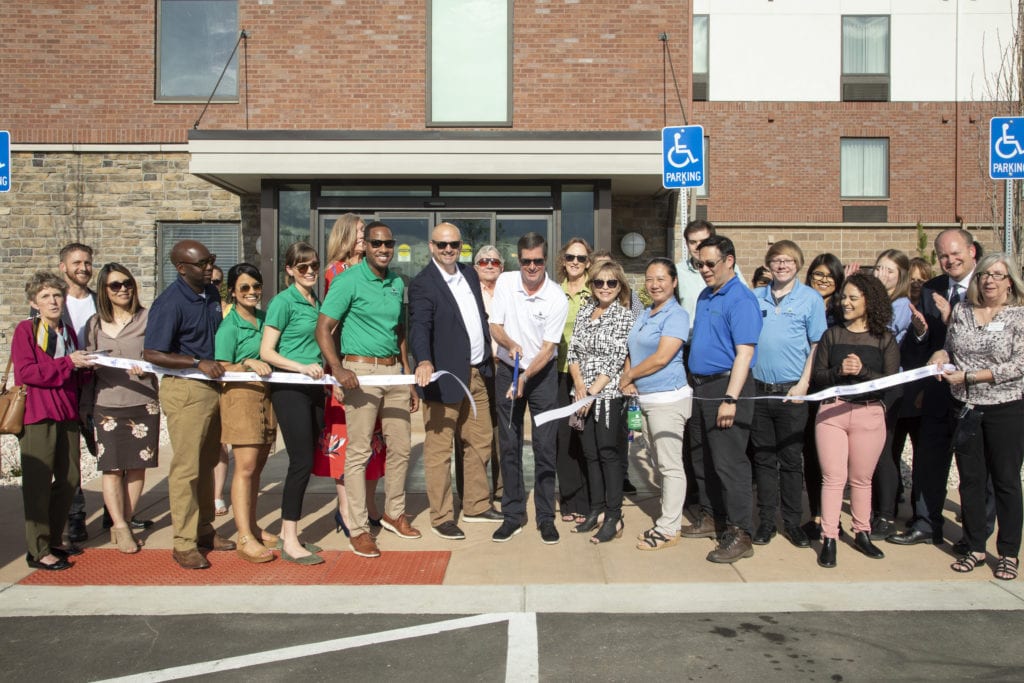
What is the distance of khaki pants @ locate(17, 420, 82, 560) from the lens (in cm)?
566

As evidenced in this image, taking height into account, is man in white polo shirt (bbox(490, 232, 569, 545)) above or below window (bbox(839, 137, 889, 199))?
below

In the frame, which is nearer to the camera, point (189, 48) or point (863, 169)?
point (189, 48)

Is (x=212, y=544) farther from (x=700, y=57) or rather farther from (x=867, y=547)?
(x=700, y=57)

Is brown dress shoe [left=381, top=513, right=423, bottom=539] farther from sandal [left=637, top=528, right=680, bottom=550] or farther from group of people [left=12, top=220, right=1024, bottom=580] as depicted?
sandal [left=637, top=528, right=680, bottom=550]

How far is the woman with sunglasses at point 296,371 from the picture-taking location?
18.8 ft

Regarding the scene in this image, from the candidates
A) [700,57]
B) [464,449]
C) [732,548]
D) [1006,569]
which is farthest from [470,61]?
[700,57]

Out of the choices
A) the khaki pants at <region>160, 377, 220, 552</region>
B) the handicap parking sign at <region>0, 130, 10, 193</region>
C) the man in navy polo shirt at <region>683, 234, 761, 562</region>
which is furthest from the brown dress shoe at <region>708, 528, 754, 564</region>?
the handicap parking sign at <region>0, 130, 10, 193</region>

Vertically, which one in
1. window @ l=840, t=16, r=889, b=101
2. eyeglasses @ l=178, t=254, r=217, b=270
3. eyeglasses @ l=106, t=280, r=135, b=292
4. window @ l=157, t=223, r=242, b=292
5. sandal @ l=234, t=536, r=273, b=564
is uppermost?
window @ l=840, t=16, r=889, b=101

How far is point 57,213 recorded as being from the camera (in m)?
14.5

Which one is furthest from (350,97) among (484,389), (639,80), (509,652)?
(509,652)

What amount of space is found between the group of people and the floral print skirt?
0.01 metres

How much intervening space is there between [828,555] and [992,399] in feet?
4.50

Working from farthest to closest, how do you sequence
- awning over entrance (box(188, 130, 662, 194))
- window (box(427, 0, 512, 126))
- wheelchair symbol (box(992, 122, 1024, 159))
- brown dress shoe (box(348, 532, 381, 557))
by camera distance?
window (box(427, 0, 512, 126)) → awning over entrance (box(188, 130, 662, 194)) → wheelchair symbol (box(992, 122, 1024, 159)) → brown dress shoe (box(348, 532, 381, 557))

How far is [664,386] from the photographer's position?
6.06 meters
